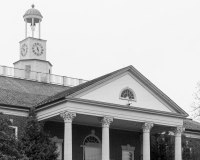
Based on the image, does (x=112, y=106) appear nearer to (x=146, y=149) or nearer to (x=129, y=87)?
(x=129, y=87)

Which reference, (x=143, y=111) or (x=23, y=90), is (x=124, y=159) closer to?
(x=143, y=111)

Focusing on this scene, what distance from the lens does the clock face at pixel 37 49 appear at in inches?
2598

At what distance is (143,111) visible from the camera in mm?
47750

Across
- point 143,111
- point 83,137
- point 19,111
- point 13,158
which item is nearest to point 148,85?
point 143,111

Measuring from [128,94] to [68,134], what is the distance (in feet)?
20.9

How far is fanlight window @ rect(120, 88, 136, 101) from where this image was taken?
47694 millimetres

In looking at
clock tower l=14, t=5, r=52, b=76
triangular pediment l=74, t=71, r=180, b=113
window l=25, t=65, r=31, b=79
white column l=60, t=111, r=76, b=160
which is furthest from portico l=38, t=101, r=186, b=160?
clock tower l=14, t=5, r=52, b=76

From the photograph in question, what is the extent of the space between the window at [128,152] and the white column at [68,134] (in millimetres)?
9105

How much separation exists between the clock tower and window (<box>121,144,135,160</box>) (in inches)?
634

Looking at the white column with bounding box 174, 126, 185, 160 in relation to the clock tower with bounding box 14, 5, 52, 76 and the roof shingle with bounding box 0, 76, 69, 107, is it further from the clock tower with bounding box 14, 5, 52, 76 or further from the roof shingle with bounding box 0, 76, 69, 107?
the clock tower with bounding box 14, 5, 52, 76

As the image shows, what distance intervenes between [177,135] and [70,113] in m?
9.57

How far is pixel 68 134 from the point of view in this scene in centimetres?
4400

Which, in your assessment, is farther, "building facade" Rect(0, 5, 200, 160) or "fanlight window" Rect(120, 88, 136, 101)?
"fanlight window" Rect(120, 88, 136, 101)

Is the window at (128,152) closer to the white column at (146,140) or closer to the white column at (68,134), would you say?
the white column at (146,140)
